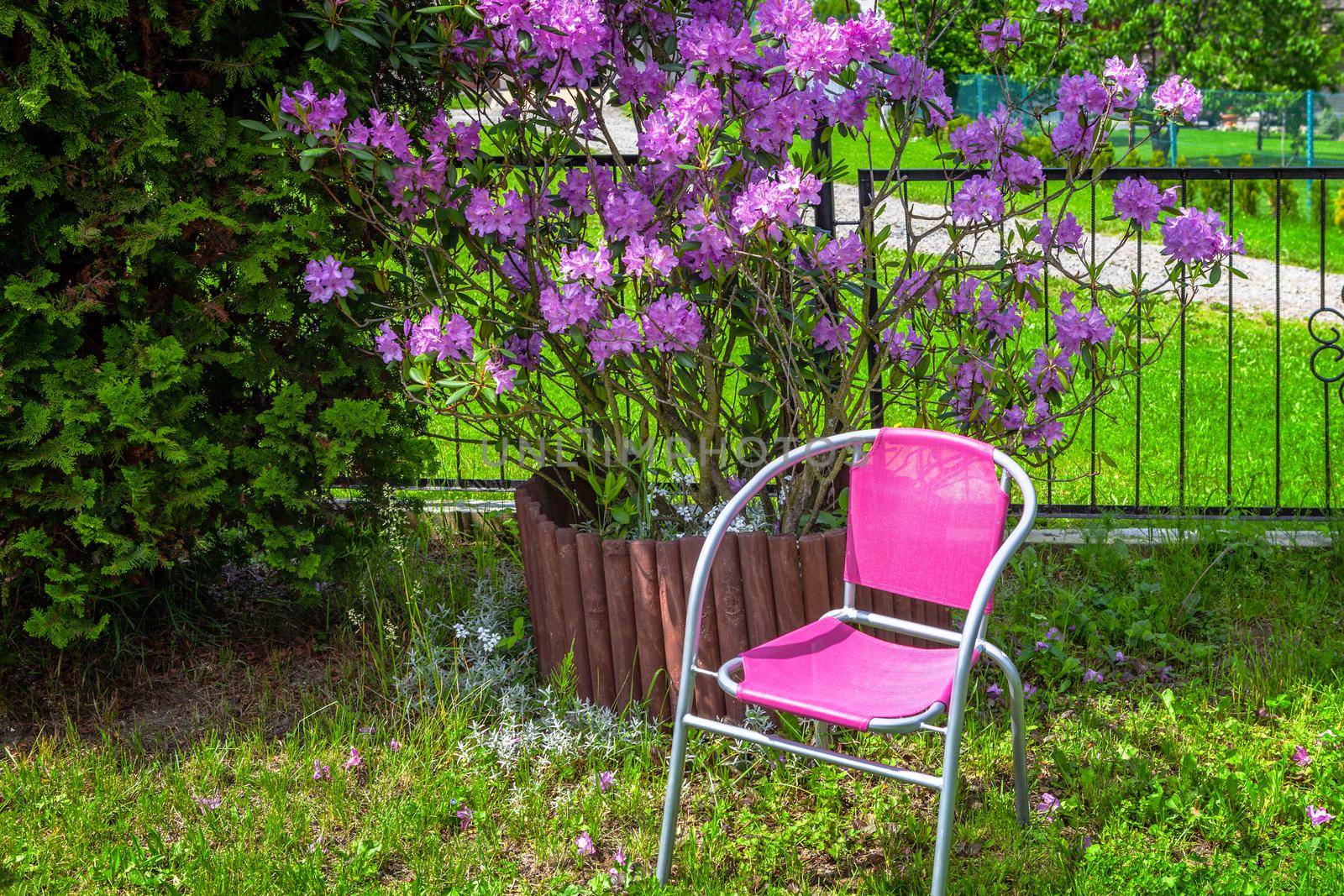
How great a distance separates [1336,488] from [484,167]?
3636mm

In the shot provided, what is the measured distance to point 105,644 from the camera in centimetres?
355

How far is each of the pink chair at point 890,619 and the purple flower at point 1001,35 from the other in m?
1.05

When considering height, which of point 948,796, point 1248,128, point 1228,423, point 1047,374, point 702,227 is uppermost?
point 1248,128

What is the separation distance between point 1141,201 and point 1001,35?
509mm

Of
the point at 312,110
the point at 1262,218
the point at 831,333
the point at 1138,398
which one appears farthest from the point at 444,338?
the point at 1262,218

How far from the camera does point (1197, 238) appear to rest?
9.61 feet

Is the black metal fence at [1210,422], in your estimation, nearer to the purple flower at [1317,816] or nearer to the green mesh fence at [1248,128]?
the purple flower at [1317,816]

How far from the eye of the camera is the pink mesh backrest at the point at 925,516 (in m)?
2.54

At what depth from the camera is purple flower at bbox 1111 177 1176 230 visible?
296 cm

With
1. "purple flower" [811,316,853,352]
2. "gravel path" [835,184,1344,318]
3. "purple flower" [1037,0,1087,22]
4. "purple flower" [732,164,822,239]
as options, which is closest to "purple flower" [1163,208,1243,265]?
"purple flower" [1037,0,1087,22]

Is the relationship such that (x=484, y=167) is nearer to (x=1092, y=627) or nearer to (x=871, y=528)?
(x=871, y=528)

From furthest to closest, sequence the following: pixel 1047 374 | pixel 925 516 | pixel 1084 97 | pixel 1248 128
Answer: pixel 1248 128 → pixel 1047 374 → pixel 1084 97 → pixel 925 516

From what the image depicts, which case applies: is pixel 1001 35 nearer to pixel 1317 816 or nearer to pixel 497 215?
pixel 497 215

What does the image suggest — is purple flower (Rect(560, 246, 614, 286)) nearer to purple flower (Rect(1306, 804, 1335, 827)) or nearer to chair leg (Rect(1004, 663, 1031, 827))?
chair leg (Rect(1004, 663, 1031, 827))
